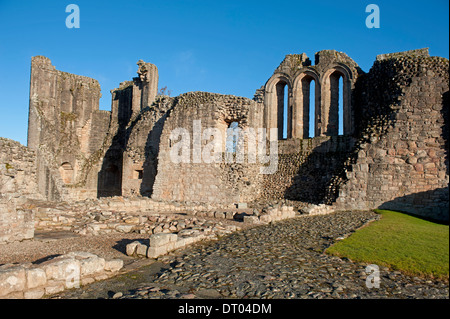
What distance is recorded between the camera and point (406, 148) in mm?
13406

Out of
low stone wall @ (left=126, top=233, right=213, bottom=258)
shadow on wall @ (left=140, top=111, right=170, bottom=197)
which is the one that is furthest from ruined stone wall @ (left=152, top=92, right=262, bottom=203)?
low stone wall @ (left=126, top=233, right=213, bottom=258)

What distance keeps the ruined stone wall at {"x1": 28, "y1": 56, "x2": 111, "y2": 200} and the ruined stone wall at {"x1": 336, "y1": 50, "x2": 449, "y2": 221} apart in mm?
18704

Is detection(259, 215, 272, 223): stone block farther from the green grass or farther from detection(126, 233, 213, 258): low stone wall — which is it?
the green grass

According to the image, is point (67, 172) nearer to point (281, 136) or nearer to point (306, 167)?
point (281, 136)

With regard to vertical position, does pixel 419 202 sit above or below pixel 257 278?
above

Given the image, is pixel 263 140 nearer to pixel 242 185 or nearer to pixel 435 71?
pixel 242 185

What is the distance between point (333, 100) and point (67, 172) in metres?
20.2

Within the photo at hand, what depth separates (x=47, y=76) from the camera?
2478 centimetres

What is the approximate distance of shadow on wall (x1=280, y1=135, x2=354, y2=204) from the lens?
16.7 meters

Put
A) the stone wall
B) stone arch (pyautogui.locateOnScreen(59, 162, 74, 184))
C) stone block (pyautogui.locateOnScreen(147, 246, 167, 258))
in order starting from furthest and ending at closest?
1. stone arch (pyautogui.locateOnScreen(59, 162, 74, 184))
2. the stone wall
3. stone block (pyautogui.locateOnScreen(147, 246, 167, 258))

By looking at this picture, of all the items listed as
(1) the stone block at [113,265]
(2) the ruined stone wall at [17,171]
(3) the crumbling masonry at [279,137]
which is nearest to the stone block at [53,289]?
(1) the stone block at [113,265]

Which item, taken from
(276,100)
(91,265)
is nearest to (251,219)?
(91,265)

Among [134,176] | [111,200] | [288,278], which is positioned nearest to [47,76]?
[134,176]

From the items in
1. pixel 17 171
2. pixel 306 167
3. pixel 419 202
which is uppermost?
pixel 306 167
